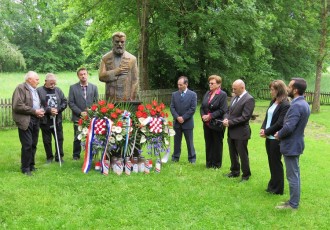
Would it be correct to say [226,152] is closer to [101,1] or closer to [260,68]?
[101,1]

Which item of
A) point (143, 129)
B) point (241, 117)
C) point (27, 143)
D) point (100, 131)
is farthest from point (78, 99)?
point (241, 117)

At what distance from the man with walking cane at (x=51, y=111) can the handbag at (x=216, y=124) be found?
127 inches

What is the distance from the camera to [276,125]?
5.64 meters

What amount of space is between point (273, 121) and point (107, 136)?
3048mm

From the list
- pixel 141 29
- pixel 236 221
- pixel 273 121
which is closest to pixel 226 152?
pixel 273 121

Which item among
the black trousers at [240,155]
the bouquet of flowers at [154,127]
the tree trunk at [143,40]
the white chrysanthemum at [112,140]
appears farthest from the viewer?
the tree trunk at [143,40]

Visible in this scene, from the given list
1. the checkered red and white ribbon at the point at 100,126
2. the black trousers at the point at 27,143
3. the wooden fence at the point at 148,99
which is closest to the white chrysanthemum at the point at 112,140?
the checkered red and white ribbon at the point at 100,126

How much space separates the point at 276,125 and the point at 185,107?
259 cm

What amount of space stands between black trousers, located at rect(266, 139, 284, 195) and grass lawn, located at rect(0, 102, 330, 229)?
17cm

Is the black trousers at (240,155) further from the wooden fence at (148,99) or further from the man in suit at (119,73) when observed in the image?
the wooden fence at (148,99)

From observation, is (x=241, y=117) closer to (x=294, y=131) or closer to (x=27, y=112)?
(x=294, y=131)

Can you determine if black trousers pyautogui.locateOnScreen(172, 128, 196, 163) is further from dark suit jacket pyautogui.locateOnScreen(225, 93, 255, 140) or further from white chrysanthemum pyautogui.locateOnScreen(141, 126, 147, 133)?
dark suit jacket pyautogui.locateOnScreen(225, 93, 255, 140)

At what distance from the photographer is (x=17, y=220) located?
4.80 m

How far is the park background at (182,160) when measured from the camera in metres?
5.07
